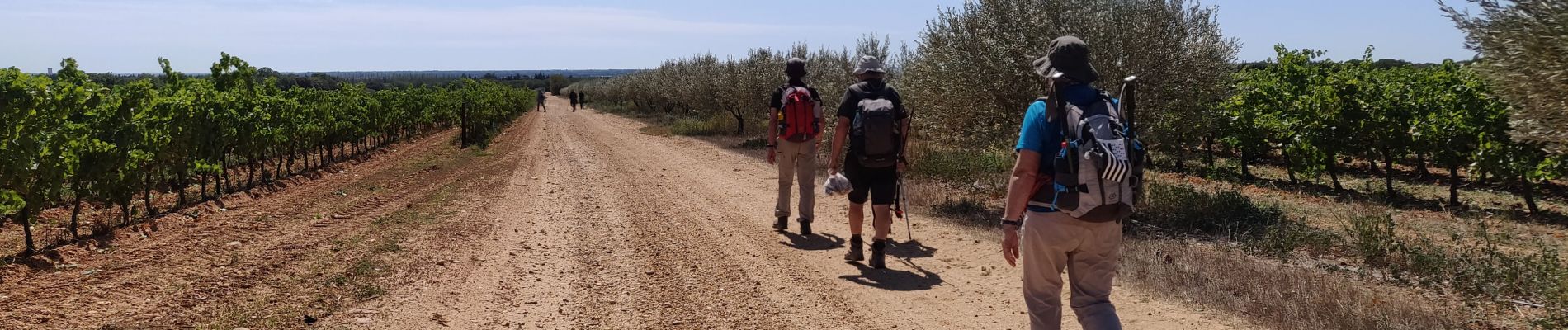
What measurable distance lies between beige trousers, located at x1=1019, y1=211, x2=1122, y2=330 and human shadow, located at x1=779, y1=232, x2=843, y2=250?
12.7ft

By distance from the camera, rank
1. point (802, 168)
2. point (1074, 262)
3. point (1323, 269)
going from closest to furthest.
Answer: point (1074, 262)
point (1323, 269)
point (802, 168)

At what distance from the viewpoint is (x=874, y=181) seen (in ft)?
21.0

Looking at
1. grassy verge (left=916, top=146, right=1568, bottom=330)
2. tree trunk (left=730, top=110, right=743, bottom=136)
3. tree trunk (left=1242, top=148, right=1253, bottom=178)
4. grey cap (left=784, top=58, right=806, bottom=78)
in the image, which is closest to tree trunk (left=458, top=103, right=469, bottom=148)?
tree trunk (left=730, top=110, right=743, bottom=136)

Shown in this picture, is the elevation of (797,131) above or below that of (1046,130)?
below

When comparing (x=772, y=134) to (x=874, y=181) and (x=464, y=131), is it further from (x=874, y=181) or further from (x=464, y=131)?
(x=464, y=131)

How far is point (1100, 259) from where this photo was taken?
12.0 ft

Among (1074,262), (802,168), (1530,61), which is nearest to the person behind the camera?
(1074,262)

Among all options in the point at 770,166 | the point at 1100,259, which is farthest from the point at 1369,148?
the point at 1100,259

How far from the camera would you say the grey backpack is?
11.0 feet

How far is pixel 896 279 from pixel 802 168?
6.28 ft

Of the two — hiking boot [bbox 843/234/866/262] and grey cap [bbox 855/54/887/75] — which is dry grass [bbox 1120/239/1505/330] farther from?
grey cap [bbox 855/54/887/75]

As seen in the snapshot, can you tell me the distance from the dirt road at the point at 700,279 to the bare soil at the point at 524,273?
0.02m

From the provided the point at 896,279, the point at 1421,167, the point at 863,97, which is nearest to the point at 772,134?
the point at 863,97

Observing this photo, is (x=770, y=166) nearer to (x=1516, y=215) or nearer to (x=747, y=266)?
(x=747, y=266)
